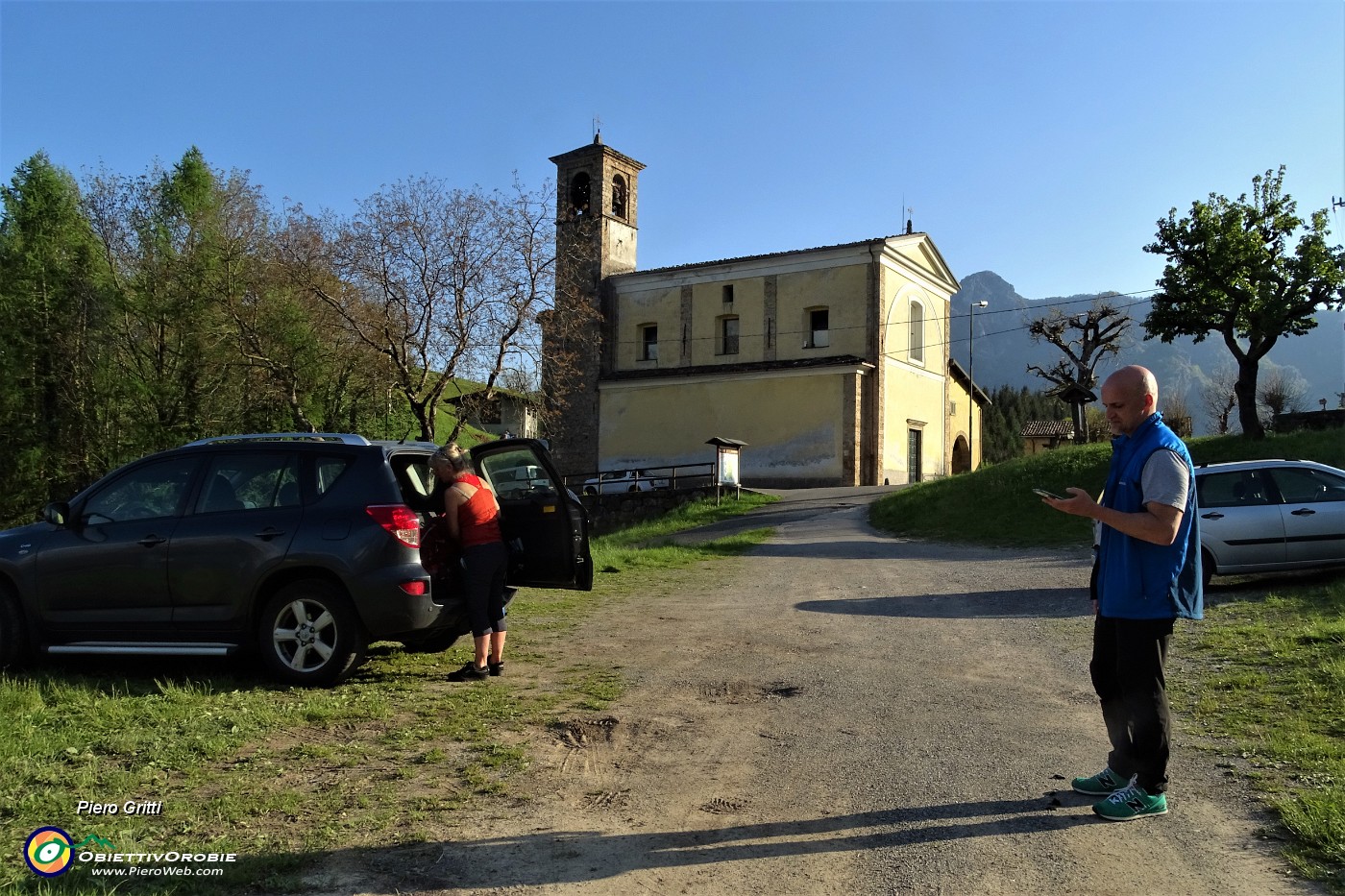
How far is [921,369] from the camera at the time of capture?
41.3 m

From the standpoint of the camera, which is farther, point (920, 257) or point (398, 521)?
point (920, 257)

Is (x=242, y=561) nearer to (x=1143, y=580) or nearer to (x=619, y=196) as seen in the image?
(x=1143, y=580)

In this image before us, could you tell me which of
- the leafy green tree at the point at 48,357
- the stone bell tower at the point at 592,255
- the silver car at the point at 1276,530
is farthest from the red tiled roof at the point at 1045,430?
the leafy green tree at the point at 48,357

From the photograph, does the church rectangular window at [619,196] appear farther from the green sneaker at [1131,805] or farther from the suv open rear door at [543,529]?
the green sneaker at [1131,805]

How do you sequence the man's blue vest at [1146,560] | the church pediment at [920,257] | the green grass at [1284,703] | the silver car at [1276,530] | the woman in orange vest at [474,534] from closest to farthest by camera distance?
the green grass at [1284,703] → the man's blue vest at [1146,560] → the woman in orange vest at [474,534] → the silver car at [1276,530] → the church pediment at [920,257]

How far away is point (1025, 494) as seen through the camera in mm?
22125

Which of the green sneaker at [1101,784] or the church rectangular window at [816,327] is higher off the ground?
the church rectangular window at [816,327]

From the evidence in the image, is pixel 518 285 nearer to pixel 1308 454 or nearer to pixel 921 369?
pixel 1308 454

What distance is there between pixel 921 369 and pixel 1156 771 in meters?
38.5

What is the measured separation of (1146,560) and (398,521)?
4.61m

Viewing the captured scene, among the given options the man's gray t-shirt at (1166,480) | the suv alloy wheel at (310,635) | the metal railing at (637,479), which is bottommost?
the suv alloy wheel at (310,635)

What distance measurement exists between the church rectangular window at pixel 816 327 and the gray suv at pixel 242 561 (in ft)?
108

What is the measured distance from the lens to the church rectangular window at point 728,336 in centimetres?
4075

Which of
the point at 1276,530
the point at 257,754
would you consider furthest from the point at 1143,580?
the point at 1276,530
